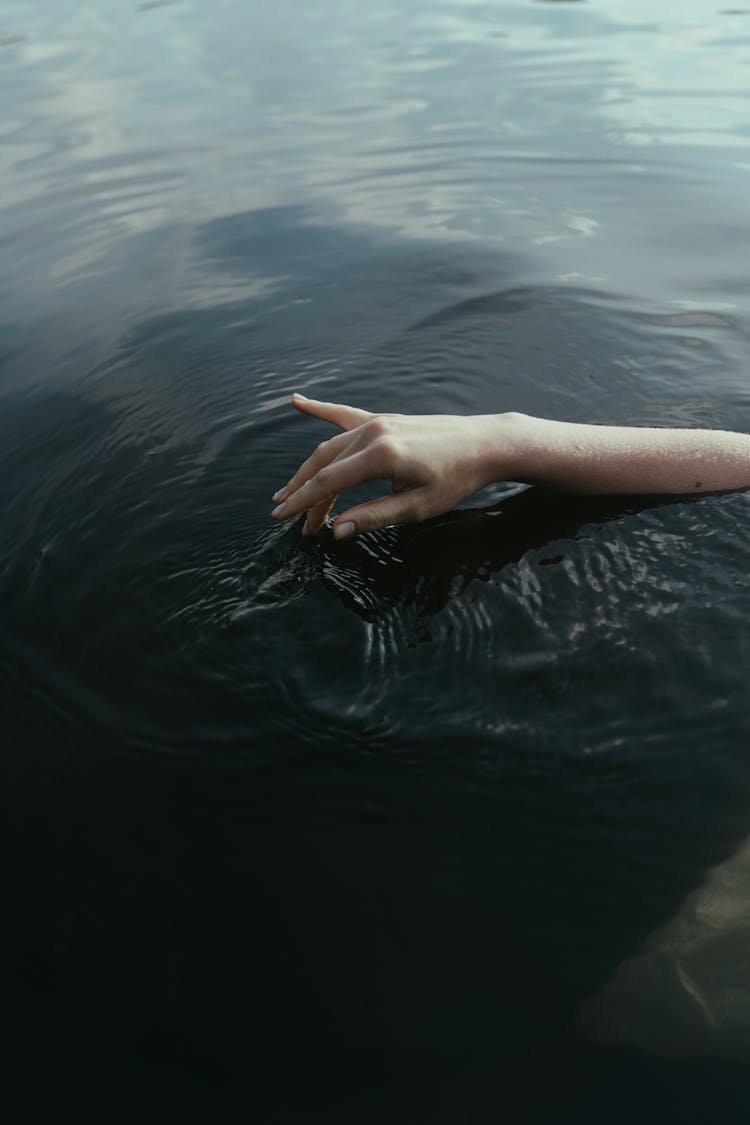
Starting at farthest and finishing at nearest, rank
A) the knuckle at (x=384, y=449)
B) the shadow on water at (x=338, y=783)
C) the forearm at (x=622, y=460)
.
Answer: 1. the forearm at (x=622, y=460)
2. the knuckle at (x=384, y=449)
3. the shadow on water at (x=338, y=783)

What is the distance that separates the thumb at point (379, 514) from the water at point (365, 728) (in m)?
0.08

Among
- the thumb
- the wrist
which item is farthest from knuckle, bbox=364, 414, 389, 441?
the wrist

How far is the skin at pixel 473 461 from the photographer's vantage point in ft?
6.81

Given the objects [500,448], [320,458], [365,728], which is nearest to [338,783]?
[365,728]

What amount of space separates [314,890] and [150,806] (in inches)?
13.8

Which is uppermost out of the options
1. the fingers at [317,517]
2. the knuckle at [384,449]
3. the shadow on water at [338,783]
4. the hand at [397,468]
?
the knuckle at [384,449]

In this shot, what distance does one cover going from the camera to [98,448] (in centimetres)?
283

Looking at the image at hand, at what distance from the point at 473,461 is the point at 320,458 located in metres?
0.37

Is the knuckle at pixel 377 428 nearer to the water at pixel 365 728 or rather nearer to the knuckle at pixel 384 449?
the knuckle at pixel 384 449

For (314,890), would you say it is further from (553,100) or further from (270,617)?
(553,100)

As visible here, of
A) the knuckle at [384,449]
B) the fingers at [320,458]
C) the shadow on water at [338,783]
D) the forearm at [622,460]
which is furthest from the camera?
the forearm at [622,460]

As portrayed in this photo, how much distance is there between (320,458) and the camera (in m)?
2.20

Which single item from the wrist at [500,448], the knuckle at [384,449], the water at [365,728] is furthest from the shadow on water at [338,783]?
the knuckle at [384,449]

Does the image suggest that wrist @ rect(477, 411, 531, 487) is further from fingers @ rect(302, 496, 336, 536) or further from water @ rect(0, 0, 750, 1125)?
fingers @ rect(302, 496, 336, 536)
